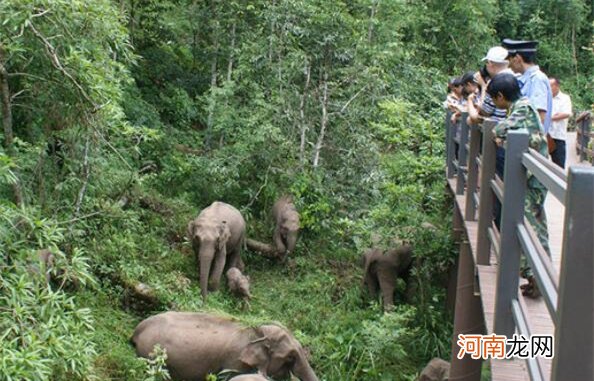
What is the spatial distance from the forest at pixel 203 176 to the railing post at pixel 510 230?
→ 266 centimetres

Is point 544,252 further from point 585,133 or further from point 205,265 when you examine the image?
point 585,133

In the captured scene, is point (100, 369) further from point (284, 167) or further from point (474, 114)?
point (284, 167)

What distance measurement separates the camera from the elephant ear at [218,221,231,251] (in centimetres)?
1044

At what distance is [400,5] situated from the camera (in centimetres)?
1612

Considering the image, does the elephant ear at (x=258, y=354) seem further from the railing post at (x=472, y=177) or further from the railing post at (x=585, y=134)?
the railing post at (x=585, y=134)

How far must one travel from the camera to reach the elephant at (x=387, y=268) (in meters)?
10.4

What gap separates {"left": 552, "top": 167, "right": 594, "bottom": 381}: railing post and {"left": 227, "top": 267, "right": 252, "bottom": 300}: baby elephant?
26.7 feet

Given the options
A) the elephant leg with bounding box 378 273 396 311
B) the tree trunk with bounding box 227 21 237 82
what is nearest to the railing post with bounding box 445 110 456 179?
the elephant leg with bounding box 378 273 396 311

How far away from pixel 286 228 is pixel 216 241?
171 centimetres

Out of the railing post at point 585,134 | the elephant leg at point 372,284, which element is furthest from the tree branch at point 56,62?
the railing post at point 585,134

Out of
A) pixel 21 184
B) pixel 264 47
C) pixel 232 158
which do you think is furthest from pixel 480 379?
pixel 264 47

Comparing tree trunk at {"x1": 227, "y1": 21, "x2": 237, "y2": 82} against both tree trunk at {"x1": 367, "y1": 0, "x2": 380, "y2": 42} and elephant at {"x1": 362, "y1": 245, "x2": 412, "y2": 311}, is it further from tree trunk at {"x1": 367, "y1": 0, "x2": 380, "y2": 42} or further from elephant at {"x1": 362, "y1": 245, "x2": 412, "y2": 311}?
elephant at {"x1": 362, "y1": 245, "x2": 412, "y2": 311}

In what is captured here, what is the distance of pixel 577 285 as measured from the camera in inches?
86.0

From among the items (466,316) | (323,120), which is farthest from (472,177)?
(323,120)
